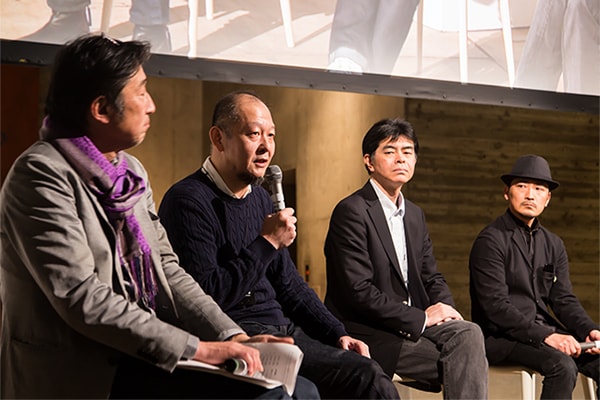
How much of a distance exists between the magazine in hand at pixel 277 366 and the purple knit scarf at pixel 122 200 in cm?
27

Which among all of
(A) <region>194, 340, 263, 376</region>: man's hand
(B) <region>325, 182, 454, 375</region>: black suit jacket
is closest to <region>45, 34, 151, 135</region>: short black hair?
(A) <region>194, 340, 263, 376</region>: man's hand

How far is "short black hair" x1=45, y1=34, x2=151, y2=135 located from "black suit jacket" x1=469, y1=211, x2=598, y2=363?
2.12 metres

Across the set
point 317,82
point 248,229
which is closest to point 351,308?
point 248,229

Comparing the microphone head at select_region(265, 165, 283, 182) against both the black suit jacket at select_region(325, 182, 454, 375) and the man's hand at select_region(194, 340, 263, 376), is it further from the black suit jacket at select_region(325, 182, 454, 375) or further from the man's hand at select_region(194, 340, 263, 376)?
the man's hand at select_region(194, 340, 263, 376)

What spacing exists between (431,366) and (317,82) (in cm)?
147

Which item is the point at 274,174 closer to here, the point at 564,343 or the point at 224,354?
the point at 224,354

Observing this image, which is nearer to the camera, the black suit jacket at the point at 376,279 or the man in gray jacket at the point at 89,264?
the man in gray jacket at the point at 89,264

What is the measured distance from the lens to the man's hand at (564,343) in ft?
10.7

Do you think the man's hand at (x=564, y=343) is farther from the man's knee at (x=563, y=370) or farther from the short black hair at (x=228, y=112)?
the short black hair at (x=228, y=112)

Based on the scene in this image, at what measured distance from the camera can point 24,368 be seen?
170 centimetres

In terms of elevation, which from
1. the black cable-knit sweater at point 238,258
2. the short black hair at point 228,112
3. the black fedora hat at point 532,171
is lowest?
the black cable-knit sweater at point 238,258

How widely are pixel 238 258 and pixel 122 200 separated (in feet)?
2.07

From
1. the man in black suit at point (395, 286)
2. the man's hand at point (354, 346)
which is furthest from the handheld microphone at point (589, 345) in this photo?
the man's hand at point (354, 346)

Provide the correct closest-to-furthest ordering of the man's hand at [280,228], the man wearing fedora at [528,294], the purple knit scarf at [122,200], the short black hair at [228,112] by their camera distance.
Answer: the purple knit scarf at [122,200] < the man's hand at [280,228] < the short black hair at [228,112] < the man wearing fedora at [528,294]
